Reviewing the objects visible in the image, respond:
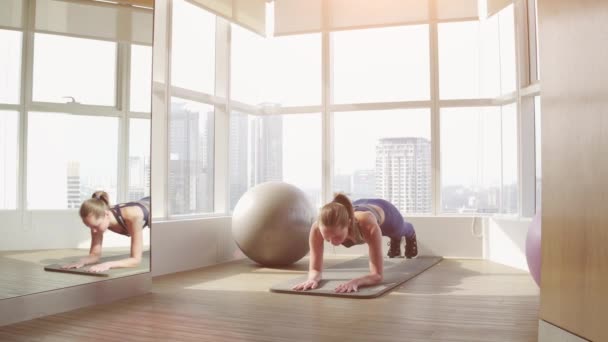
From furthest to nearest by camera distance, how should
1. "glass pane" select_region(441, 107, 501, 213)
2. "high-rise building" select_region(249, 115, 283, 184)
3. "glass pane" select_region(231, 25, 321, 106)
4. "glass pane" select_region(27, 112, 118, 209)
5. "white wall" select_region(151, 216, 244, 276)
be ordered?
1. "high-rise building" select_region(249, 115, 283, 184)
2. "glass pane" select_region(231, 25, 321, 106)
3. "glass pane" select_region(441, 107, 501, 213)
4. "white wall" select_region(151, 216, 244, 276)
5. "glass pane" select_region(27, 112, 118, 209)

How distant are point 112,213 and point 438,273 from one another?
9.19 ft

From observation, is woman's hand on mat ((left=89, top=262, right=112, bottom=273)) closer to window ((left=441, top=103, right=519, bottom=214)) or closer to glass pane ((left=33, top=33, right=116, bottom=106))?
glass pane ((left=33, top=33, right=116, bottom=106))

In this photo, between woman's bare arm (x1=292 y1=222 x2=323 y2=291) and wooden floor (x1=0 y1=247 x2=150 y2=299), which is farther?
woman's bare arm (x1=292 y1=222 x2=323 y2=291)

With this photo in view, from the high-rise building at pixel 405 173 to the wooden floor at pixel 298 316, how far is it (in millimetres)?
1898

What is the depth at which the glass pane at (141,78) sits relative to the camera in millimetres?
3619

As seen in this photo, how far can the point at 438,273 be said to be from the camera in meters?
4.66

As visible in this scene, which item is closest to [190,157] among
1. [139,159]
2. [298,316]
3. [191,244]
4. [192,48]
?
[191,244]

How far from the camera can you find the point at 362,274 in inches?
172

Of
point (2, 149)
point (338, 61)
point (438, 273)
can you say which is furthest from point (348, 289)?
point (338, 61)

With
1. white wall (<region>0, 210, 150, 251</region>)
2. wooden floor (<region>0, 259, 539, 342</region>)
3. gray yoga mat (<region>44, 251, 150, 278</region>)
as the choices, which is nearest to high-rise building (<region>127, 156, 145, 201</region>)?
white wall (<region>0, 210, 150, 251</region>)

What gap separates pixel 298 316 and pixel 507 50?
12.3 feet

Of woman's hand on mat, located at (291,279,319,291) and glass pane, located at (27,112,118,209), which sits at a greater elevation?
glass pane, located at (27,112,118,209)

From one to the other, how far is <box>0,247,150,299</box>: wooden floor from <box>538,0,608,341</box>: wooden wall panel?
261 centimetres

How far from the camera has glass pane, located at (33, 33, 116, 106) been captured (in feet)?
9.99
